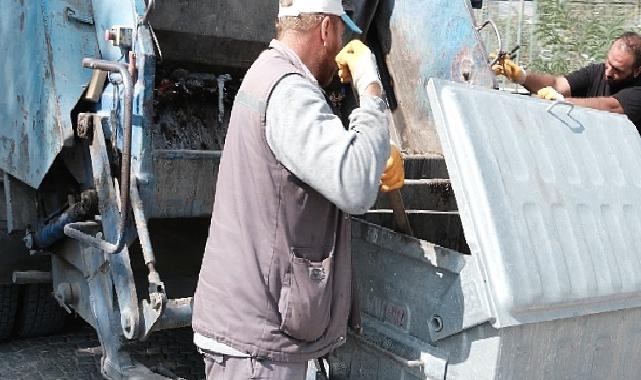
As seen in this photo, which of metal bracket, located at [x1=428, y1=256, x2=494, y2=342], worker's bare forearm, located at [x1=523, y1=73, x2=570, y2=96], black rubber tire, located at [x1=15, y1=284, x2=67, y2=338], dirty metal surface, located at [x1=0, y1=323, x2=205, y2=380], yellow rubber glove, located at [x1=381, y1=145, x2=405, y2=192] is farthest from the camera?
worker's bare forearm, located at [x1=523, y1=73, x2=570, y2=96]

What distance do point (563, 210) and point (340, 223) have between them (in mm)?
639

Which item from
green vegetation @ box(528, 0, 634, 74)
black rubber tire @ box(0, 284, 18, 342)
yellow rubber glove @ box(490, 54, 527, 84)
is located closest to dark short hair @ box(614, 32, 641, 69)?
yellow rubber glove @ box(490, 54, 527, 84)

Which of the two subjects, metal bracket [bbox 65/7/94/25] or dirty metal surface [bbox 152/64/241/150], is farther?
dirty metal surface [bbox 152/64/241/150]

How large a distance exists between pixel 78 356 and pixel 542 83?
262cm

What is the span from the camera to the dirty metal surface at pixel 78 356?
338 cm

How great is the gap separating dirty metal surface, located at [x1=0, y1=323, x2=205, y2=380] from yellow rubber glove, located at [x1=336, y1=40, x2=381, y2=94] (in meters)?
1.75

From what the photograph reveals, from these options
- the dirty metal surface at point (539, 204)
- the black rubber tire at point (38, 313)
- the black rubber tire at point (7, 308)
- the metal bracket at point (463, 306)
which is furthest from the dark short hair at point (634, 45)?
the black rubber tire at point (7, 308)

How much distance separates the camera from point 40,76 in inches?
112

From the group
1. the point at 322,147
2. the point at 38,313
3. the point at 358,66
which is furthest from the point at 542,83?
the point at 38,313

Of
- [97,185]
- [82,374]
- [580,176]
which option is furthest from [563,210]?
[82,374]

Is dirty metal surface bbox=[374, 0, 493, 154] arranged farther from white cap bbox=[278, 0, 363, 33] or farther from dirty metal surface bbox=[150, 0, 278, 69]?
white cap bbox=[278, 0, 363, 33]

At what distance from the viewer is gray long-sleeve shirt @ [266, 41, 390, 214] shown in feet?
5.32

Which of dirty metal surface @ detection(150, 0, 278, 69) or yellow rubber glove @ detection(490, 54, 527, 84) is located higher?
dirty metal surface @ detection(150, 0, 278, 69)

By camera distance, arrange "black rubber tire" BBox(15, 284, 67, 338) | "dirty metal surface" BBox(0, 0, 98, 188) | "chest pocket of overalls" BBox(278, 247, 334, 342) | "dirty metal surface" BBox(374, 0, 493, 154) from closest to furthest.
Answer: "chest pocket of overalls" BBox(278, 247, 334, 342) → "dirty metal surface" BBox(0, 0, 98, 188) → "dirty metal surface" BBox(374, 0, 493, 154) → "black rubber tire" BBox(15, 284, 67, 338)
